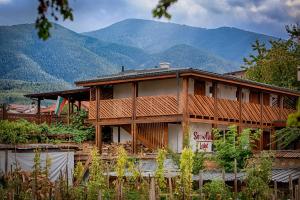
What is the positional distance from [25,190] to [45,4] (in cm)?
1347

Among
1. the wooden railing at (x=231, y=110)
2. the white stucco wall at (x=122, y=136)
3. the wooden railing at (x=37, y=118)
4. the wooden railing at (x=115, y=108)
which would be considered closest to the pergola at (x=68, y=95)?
the wooden railing at (x=37, y=118)

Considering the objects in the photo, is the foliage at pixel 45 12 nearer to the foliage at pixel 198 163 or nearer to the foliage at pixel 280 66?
the foliage at pixel 198 163

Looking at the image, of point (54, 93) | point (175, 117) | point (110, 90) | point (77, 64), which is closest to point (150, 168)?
point (175, 117)

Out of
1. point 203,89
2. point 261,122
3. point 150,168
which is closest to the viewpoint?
point 150,168

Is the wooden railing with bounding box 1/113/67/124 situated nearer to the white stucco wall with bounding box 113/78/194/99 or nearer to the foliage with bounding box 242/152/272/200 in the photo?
the white stucco wall with bounding box 113/78/194/99

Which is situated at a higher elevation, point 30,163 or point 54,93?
point 54,93

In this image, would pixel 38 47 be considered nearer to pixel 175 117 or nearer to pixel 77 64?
pixel 77 64

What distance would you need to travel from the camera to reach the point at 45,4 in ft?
23.6

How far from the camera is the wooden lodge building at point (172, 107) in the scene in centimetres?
3123

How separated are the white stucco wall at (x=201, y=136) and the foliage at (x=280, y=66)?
12364mm

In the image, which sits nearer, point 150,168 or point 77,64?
point 150,168

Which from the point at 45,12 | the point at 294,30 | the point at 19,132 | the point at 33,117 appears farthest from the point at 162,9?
the point at 294,30

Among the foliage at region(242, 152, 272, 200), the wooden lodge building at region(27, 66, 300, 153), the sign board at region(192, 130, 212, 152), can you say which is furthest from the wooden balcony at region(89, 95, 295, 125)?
the foliage at region(242, 152, 272, 200)

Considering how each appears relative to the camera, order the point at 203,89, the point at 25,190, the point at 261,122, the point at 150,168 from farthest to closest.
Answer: the point at 261,122, the point at 203,89, the point at 150,168, the point at 25,190
